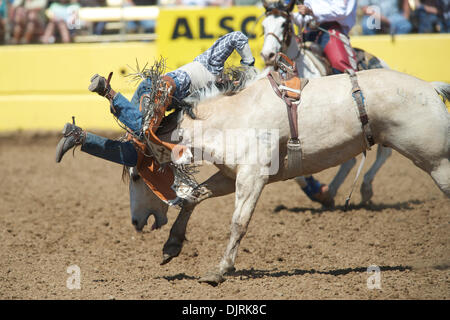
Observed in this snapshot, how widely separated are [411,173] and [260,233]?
331 cm

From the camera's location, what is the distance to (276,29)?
6414 mm

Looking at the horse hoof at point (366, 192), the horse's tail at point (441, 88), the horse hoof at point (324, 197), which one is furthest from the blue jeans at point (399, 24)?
the horse's tail at point (441, 88)

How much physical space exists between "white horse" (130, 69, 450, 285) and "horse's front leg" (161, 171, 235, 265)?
187mm

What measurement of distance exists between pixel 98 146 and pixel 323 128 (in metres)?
1.65

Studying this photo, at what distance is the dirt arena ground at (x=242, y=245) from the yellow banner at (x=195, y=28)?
2.98 m

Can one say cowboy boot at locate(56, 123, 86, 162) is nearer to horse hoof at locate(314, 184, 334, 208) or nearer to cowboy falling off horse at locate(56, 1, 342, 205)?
cowboy falling off horse at locate(56, 1, 342, 205)

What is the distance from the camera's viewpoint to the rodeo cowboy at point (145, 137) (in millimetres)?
4473

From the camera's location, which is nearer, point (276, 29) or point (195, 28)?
→ point (276, 29)

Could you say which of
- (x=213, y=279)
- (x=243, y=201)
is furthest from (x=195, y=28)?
(x=213, y=279)

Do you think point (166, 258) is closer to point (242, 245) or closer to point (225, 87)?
point (242, 245)

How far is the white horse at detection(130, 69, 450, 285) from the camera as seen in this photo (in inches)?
169

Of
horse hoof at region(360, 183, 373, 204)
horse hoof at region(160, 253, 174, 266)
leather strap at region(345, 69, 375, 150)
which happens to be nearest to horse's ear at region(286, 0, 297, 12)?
horse hoof at region(360, 183, 373, 204)
